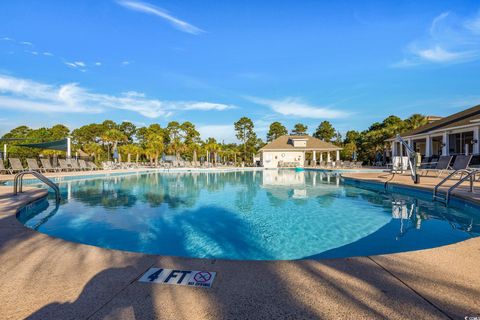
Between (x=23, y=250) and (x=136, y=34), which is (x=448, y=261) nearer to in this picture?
(x=23, y=250)

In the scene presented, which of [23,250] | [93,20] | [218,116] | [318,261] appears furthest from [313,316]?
[218,116]

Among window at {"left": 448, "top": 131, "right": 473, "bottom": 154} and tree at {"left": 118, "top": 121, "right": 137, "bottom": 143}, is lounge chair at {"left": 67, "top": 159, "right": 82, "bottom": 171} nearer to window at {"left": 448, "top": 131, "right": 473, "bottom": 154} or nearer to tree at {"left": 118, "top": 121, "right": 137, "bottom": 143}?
window at {"left": 448, "top": 131, "right": 473, "bottom": 154}

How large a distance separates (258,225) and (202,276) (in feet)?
12.7

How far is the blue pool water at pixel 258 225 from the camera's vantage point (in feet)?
15.0

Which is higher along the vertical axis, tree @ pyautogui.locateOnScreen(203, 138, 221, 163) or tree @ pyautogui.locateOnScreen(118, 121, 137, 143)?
tree @ pyautogui.locateOnScreen(118, 121, 137, 143)

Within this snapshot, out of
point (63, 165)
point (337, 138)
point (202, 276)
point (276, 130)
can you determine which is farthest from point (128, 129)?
point (202, 276)

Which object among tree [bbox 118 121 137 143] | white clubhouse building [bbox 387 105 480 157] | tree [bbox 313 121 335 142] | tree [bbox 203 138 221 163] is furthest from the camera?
tree [bbox 118 121 137 143]

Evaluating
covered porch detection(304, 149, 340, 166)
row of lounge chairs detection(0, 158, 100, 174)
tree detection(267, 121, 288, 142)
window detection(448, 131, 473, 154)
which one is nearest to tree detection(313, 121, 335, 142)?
covered porch detection(304, 149, 340, 166)

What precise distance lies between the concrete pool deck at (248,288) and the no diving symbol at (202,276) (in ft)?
0.35

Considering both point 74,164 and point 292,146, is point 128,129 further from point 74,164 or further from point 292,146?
point 292,146

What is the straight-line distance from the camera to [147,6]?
591 inches

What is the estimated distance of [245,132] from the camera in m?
47.1

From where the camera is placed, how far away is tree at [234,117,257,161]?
46.6m

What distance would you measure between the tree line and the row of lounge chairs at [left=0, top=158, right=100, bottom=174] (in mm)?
5832
